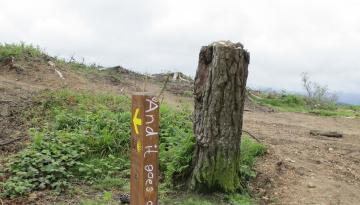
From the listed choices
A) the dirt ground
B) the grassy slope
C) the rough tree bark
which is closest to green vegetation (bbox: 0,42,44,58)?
the dirt ground

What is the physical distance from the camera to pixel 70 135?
6.49 meters

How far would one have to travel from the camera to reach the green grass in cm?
528

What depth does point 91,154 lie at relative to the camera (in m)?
6.27

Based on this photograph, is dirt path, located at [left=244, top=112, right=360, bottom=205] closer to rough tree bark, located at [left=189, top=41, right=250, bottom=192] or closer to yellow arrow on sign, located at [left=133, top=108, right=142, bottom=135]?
rough tree bark, located at [left=189, top=41, right=250, bottom=192]

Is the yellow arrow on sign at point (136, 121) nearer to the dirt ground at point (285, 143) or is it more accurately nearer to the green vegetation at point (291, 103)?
the dirt ground at point (285, 143)

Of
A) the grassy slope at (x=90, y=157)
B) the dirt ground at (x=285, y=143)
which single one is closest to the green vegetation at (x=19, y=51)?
the dirt ground at (x=285, y=143)

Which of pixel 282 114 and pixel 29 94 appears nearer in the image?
pixel 29 94

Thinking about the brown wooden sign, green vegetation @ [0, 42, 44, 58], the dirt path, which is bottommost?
the dirt path

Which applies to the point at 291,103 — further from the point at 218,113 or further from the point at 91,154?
the point at 218,113

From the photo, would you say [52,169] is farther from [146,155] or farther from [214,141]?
[146,155]

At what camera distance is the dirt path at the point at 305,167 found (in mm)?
5477

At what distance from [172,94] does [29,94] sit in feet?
14.4

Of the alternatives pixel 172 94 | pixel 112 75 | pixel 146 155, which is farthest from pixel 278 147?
pixel 112 75

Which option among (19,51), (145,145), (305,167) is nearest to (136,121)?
(145,145)
